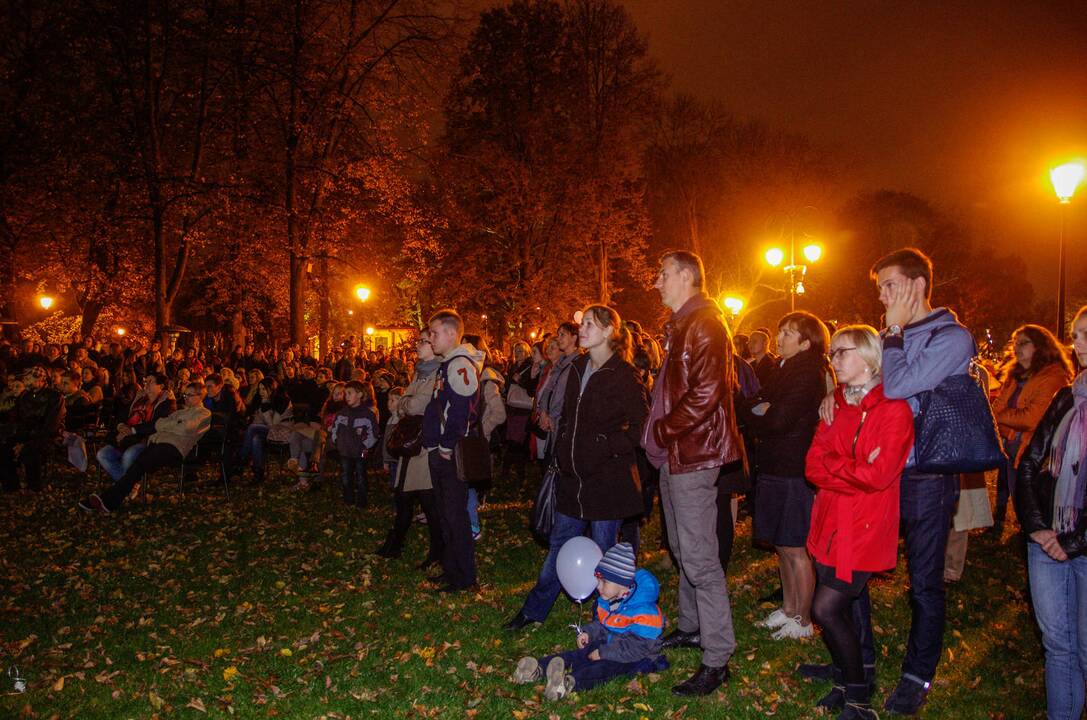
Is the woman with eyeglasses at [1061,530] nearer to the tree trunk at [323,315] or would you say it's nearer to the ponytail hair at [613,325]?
the ponytail hair at [613,325]

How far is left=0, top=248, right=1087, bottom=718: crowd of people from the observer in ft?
12.4

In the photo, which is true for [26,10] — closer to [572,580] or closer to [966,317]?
[572,580]

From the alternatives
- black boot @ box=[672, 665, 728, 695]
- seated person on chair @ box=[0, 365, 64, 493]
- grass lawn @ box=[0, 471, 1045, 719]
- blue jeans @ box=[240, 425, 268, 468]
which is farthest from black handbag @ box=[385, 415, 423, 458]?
seated person on chair @ box=[0, 365, 64, 493]

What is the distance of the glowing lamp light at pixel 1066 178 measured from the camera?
11680 millimetres

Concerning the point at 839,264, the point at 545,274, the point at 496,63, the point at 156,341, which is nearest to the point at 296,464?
the point at 156,341

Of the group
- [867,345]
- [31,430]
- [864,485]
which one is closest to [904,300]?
[867,345]

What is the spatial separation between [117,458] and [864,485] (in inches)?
395

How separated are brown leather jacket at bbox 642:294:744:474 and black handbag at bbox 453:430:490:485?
2.27 meters

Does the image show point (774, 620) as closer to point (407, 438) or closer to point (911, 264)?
point (911, 264)

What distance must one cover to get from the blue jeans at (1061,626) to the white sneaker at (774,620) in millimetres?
2003

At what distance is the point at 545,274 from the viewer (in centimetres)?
3156

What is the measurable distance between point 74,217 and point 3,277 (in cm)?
385

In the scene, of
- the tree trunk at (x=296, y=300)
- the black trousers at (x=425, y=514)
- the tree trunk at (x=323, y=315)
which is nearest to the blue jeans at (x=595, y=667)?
the black trousers at (x=425, y=514)

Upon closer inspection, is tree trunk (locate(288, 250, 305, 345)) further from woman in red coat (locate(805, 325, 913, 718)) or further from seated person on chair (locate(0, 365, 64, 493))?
woman in red coat (locate(805, 325, 913, 718))
